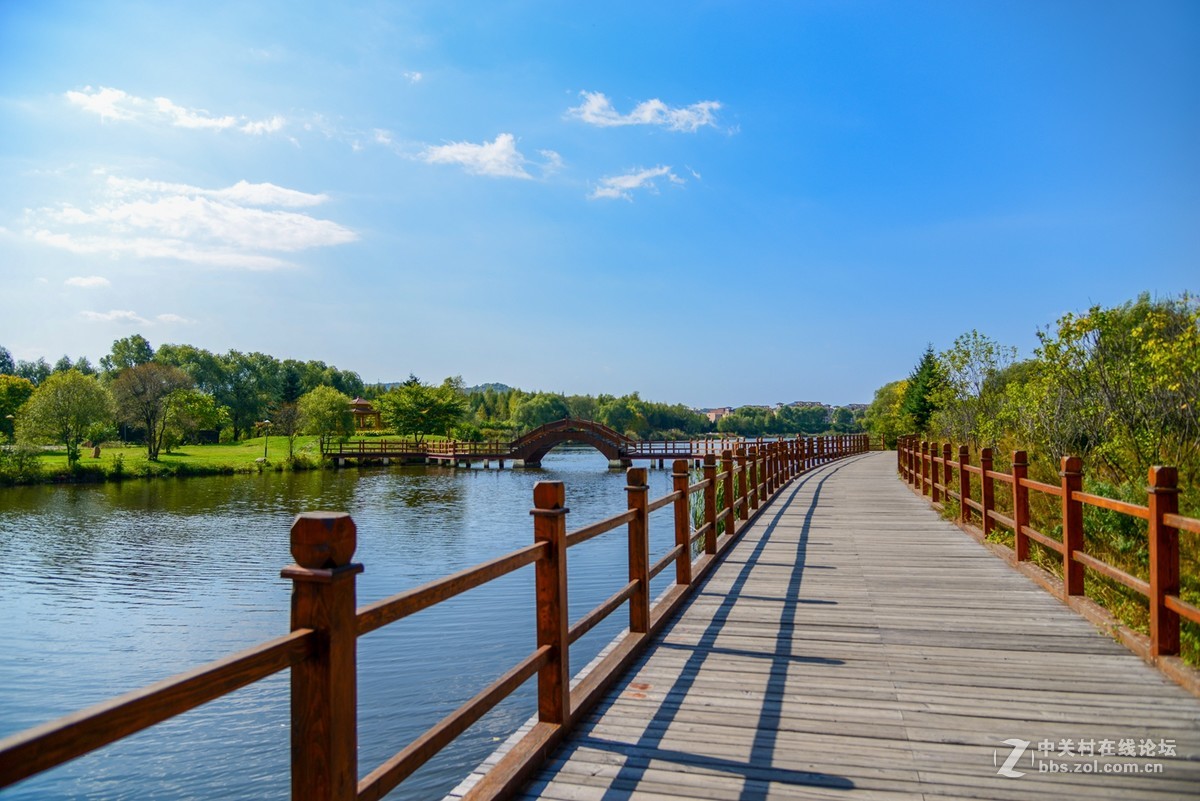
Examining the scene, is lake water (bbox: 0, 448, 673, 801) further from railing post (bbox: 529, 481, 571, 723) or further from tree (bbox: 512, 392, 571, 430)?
tree (bbox: 512, 392, 571, 430)

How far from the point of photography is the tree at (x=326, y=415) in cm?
6725

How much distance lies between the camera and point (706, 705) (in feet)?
13.5

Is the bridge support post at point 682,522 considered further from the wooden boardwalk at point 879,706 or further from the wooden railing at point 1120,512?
the wooden railing at point 1120,512

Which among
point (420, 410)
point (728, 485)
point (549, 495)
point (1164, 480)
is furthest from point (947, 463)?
point (420, 410)

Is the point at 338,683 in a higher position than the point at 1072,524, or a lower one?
higher

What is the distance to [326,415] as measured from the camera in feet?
222

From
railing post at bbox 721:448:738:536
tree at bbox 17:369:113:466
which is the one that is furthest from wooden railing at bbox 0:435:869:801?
tree at bbox 17:369:113:466

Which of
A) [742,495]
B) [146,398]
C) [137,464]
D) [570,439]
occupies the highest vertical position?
[146,398]

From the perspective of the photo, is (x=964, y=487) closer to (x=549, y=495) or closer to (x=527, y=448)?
(x=549, y=495)

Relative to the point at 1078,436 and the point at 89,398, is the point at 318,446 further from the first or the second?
the point at 1078,436

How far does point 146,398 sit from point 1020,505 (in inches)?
2361

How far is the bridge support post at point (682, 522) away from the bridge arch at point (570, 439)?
5524 cm

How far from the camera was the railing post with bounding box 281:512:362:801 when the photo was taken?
202cm

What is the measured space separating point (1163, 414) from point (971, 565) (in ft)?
10.3
